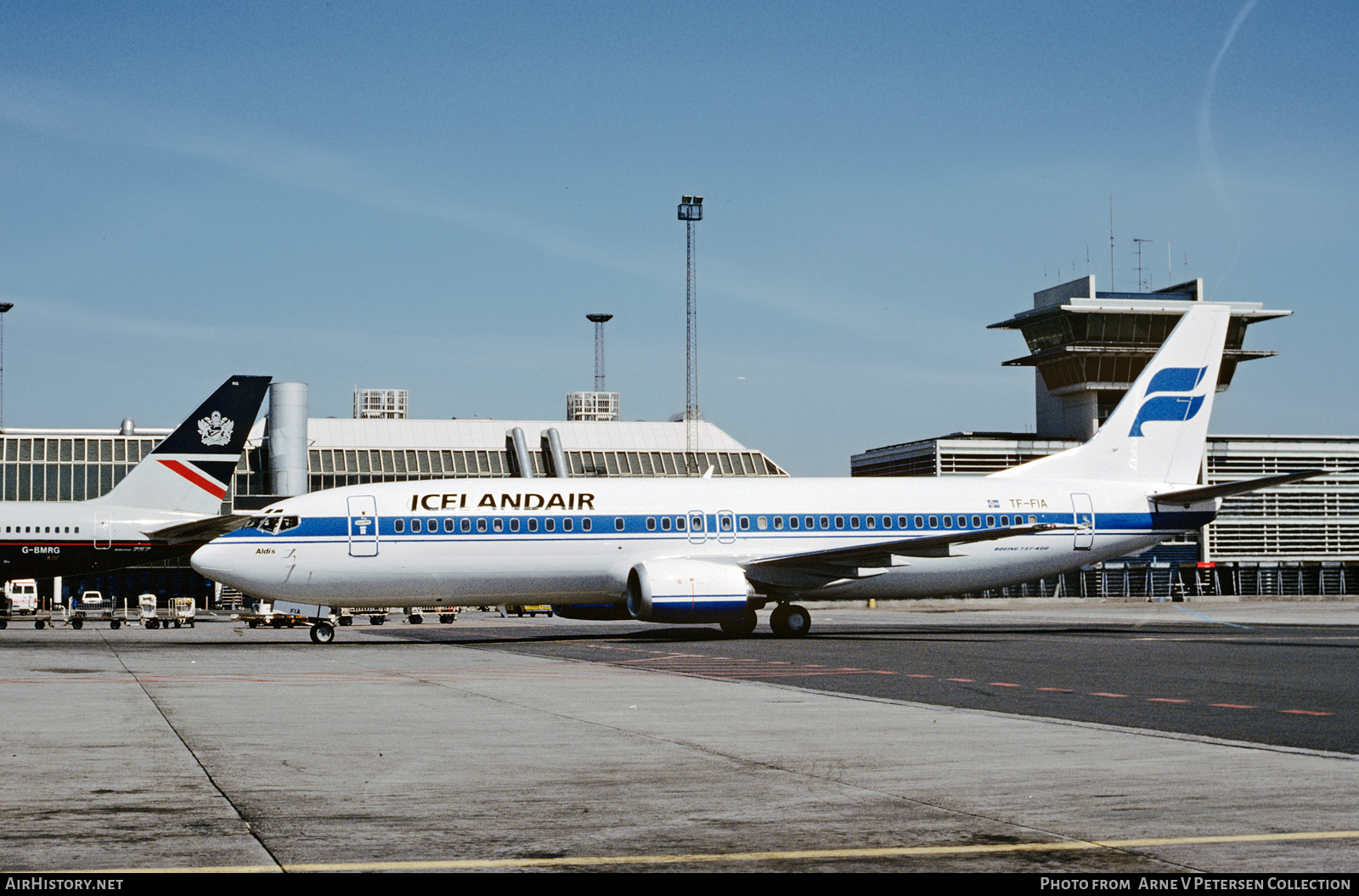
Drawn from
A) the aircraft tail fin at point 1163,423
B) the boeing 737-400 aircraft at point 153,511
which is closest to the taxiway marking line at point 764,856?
the aircraft tail fin at point 1163,423

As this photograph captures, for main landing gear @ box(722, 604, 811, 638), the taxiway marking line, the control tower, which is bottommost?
main landing gear @ box(722, 604, 811, 638)

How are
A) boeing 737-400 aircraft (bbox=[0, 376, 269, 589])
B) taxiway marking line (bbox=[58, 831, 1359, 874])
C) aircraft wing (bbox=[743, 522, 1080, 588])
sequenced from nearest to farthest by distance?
Answer: taxiway marking line (bbox=[58, 831, 1359, 874]) < aircraft wing (bbox=[743, 522, 1080, 588]) < boeing 737-400 aircraft (bbox=[0, 376, 269, 589])

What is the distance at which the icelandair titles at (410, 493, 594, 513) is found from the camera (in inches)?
1396

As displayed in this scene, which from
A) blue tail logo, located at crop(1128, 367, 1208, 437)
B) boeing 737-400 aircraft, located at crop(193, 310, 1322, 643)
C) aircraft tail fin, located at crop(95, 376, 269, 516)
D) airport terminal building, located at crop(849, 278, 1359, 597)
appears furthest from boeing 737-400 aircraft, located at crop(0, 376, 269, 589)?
airport terminal building, located at crop(849, 278, 1359, 597)

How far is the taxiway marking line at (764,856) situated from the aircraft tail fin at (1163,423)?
33.9m

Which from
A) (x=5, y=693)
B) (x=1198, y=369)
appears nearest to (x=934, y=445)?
(x=1198, y=369)

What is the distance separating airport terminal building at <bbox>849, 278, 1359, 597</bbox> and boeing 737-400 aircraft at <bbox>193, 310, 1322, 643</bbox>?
72623mm

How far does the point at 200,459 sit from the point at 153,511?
114 inches

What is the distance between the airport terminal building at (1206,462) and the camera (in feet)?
380

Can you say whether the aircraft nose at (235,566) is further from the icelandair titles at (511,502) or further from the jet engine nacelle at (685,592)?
the jet engine nacelle at (685,592)

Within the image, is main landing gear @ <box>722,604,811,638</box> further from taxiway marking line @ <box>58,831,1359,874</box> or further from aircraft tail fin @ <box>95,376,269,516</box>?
taxiway marking line @ <box>58,831,1359,874</box>

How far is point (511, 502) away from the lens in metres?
35.9

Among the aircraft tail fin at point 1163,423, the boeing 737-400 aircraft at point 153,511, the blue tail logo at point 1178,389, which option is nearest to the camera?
the aircraft tail fin at point 1163,423

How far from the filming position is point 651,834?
860 cm
